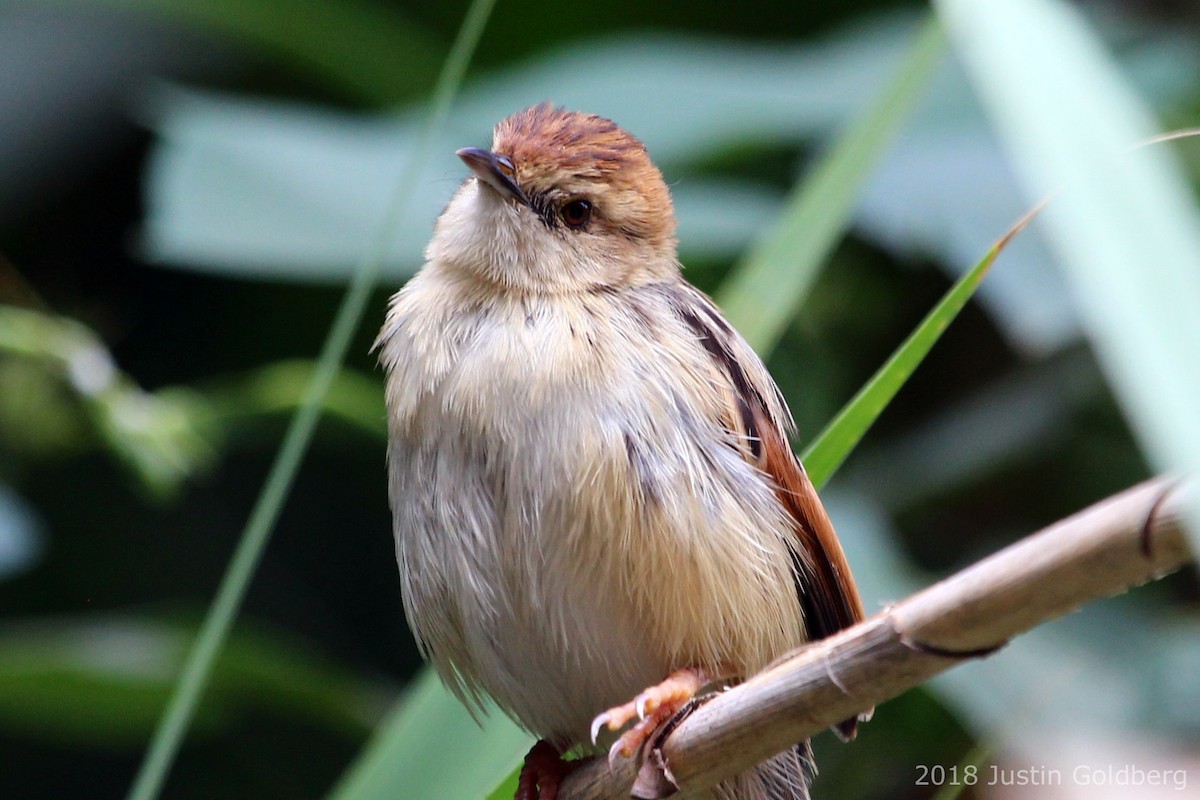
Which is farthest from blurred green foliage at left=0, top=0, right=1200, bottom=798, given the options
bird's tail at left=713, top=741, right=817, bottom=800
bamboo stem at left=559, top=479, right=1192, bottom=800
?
bamboo stem at left=559, top=479, right=1192, bottom=800

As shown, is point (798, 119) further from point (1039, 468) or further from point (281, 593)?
Answer: point (281, 593)

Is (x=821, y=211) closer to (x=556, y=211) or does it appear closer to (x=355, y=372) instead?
(x=556, y=211)

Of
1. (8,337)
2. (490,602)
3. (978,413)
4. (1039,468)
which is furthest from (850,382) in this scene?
(8,337)

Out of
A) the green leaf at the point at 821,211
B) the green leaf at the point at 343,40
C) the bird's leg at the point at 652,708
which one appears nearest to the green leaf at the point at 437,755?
the bird's leg at the point at 652,708

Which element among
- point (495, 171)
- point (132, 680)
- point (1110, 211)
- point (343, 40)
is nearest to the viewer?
point (1110, 211)

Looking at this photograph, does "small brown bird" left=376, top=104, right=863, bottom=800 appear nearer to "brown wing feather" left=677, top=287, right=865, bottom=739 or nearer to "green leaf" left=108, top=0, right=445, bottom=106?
"brown wing feather" left=677, top=287, right=865, bottom=739

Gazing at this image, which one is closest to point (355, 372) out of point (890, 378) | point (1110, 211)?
point (890, 378)

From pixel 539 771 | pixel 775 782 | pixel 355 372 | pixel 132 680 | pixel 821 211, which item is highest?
pixel 355 372
